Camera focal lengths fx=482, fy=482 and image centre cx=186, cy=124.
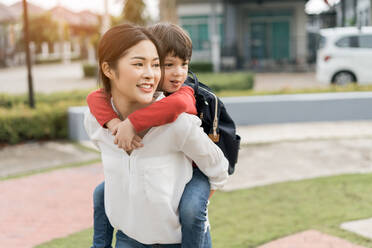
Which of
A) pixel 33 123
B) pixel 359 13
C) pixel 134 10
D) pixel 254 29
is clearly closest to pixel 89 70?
pixel 134 10

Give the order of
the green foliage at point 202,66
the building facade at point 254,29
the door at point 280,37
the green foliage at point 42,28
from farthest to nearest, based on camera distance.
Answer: the green foliage at point 42,28 < the door at point 280,37 < the building facade at point 254,29 < the green foliage at point 202,66

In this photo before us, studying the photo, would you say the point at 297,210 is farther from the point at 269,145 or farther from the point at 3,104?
the point at 3,104

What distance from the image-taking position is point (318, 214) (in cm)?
410

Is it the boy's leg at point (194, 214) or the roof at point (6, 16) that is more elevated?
the roof at point (6, 16)

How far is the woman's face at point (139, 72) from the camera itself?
1.83 m

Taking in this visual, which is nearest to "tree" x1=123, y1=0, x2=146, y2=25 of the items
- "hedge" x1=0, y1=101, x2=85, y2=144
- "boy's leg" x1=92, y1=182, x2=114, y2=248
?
"hedge" x1=0, y1=101, x2=85, y2=144

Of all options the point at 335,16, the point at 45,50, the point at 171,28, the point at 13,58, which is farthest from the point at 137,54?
the point at 45,50

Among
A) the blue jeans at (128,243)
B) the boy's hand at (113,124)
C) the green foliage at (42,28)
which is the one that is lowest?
the blue jeans at (128,243)

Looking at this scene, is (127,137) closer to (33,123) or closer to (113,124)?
(113,124)

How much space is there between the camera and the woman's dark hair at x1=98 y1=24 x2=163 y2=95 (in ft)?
5.98

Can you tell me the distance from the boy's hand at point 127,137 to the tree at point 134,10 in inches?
1011

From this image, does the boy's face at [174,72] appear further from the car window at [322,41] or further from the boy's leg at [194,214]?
the car window at [322,41]

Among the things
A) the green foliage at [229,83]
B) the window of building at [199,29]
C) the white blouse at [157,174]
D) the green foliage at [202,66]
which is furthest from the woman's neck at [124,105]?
the window of building at [199,29]

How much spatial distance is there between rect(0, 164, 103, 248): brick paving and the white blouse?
2.03 metres
